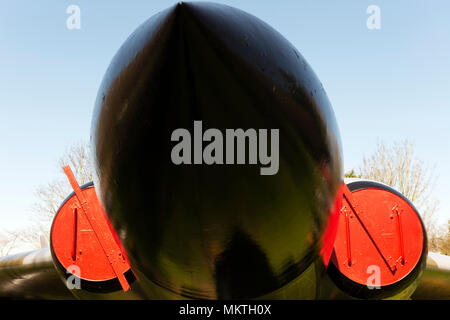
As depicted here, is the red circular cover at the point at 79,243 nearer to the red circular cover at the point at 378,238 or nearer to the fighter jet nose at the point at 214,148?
the fighter jet nose at the point at 214,148

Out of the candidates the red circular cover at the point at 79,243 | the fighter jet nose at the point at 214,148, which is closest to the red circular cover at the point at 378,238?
the fighter jet nose at the point at 214,148

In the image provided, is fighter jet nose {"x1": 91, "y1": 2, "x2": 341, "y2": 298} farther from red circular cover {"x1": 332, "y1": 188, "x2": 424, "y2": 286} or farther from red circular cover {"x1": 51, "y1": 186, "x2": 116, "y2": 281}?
red circular cover {"x1": 51, "y1": 186, "x2": 116, "y2": 281}

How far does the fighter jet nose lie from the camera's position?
4.40 feet

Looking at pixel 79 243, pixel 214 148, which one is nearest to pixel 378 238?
pixel 214 148

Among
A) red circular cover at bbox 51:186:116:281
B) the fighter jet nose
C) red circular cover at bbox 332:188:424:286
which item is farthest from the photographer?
red circular cover at bbox 51:186:116:281

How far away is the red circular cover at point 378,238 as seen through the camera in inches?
114

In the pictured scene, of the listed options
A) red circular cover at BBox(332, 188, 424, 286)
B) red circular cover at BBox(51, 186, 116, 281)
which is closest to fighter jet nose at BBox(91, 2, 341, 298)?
red circular cover at BBox(332, 188, 424, 286)

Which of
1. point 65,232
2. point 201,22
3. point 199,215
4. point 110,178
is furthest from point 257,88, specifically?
point 65,232

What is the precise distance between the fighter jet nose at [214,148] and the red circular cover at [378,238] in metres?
1.33

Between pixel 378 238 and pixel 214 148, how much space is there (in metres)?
2.14

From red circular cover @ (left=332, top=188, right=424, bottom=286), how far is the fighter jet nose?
4.37ft

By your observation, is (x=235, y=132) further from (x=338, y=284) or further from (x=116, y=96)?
(x=338, y=284)

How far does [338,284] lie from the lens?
2.81m

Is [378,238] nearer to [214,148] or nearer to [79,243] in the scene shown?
[214,148]
